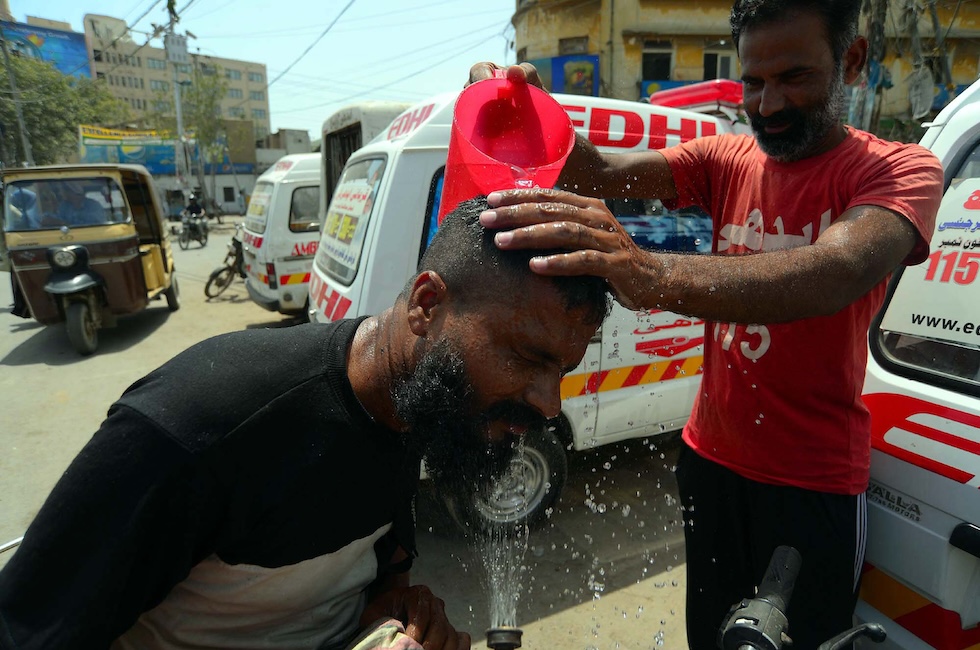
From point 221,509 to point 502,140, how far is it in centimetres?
106

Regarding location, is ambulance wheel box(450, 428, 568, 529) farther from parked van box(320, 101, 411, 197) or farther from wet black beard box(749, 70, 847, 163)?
parked van box(320, 101, 411, 197)

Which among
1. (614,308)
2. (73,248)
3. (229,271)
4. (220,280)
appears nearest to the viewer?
(614,308)

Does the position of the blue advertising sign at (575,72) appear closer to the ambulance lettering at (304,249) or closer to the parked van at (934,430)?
the ambulance lettering at (304,249)

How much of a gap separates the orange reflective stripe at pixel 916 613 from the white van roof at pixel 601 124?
8.41ft

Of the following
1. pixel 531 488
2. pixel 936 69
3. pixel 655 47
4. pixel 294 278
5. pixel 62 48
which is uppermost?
pixel 62 48

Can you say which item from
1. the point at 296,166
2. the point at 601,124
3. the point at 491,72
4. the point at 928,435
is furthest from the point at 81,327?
the point at 928,435

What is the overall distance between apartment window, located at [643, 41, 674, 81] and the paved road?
54.3 feet

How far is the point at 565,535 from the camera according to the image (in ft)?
12.7

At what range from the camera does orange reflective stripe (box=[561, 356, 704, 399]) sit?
3.70 meters

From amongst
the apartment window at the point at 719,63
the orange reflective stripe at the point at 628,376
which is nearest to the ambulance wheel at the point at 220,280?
the orange reflective stripe at the point at 628,376

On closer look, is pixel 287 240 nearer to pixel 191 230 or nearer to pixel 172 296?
pixel 172 296

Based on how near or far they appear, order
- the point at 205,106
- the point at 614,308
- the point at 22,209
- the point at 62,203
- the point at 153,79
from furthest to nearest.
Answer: the point at 153,79 < the point at 205,106 < the point at 62,203 < the point at 22,209 < the point at 614,308

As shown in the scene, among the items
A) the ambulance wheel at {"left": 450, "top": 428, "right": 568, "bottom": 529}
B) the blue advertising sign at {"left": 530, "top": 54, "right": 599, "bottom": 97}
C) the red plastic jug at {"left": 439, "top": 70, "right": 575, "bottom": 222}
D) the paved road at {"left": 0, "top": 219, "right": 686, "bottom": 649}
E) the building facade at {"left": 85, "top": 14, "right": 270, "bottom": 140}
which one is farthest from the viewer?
the building facade at {"left": 85, "top": 14, "right": 270, "bottom": 140}

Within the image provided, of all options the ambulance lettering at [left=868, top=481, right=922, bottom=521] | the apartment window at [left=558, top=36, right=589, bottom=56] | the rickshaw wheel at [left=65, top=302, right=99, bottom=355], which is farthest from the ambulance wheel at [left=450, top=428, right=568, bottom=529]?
the apartment window at [left=558, top=36, right=589, bottom=56]
